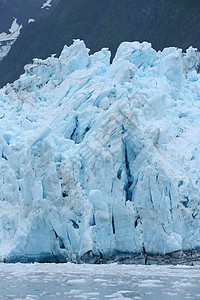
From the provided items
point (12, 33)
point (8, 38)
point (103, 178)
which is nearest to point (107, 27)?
point (8, 38)

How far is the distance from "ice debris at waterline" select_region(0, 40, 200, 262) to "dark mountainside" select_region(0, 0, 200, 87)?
20.1 metres

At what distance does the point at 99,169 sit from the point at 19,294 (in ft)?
21.6

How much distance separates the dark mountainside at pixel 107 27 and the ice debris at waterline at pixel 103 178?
20.1 m

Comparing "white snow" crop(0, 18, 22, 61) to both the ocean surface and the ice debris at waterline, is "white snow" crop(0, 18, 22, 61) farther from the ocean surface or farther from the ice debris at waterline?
the ocean surface

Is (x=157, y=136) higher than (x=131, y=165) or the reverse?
higher

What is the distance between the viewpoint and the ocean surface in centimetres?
782

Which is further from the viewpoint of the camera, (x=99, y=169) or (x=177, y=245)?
(x=99, y=169)

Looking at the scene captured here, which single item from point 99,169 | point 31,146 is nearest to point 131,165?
point 99,169

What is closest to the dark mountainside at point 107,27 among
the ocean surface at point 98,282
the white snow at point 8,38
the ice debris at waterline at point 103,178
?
the white snow at point 8,38

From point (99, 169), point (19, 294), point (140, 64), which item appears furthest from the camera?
point (140, 64)

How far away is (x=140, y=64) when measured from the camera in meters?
19.7

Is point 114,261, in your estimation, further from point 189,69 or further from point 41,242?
point 189,69

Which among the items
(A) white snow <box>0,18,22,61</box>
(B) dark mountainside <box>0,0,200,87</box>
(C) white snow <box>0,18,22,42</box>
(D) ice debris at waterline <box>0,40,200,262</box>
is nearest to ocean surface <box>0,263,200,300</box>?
(D) ice debris at waterline <box>0,40,200,262</box>

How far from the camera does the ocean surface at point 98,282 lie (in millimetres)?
7820
